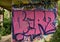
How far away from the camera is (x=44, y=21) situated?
46.8 feet

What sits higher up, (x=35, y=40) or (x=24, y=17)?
(x=24, y=17)

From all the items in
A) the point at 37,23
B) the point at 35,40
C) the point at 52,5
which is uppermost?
the point at 52,5

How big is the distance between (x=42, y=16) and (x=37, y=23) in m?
0.44

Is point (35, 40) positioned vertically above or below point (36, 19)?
below

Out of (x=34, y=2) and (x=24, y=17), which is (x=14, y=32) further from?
(x=34, y=2)

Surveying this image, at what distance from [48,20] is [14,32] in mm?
1865

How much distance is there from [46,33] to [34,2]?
1.71 metres

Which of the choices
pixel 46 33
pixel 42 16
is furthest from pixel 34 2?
pixel 46 33

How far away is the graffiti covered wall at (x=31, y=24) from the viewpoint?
1423cm

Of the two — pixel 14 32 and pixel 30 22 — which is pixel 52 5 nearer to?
pixel 30 22

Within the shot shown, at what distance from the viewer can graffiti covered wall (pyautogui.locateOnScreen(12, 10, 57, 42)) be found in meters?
14.2

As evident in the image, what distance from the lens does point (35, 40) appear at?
564 inches

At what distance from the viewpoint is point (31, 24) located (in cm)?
1423

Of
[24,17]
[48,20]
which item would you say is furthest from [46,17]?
[24,17]
